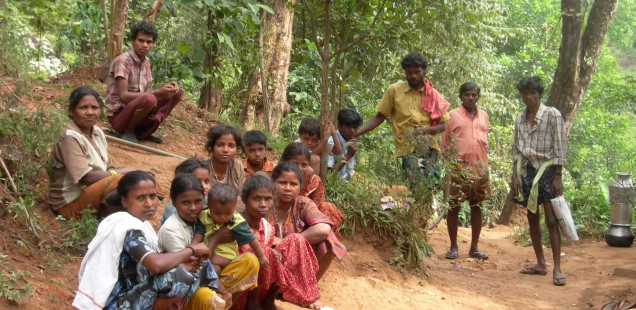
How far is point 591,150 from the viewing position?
67.2 feet

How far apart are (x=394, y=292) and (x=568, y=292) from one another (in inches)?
70.7

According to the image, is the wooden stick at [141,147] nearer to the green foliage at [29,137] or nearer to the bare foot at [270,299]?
the green foliage at [29,137]

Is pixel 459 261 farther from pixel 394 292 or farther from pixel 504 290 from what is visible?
pixel 394 292

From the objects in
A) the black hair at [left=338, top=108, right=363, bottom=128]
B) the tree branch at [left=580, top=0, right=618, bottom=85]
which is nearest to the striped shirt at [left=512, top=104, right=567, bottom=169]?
the black hair at [left=338, top=108, right=363, bottom=128]

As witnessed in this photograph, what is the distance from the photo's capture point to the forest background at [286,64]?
16.1ft

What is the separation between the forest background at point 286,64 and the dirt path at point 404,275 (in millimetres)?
245

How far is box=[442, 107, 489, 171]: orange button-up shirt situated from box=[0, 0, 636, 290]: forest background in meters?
0.69

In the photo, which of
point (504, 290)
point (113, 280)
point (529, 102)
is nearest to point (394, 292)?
point (504, 290)

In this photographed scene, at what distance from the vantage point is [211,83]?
359 inches

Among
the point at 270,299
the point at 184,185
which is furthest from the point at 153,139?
the point at 184,185

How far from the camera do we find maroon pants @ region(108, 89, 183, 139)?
6.62m

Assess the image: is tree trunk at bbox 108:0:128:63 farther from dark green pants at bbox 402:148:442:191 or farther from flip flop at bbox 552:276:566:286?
flip flop at bbox 552:276:566:286

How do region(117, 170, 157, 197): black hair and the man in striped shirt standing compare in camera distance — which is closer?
region(117, 170, 157, 197): black hair

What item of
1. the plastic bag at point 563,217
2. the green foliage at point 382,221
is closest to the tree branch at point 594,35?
the plastic bag at point 563,217
